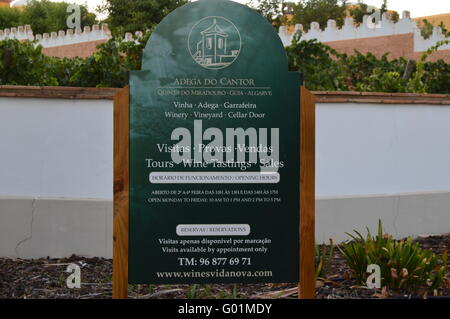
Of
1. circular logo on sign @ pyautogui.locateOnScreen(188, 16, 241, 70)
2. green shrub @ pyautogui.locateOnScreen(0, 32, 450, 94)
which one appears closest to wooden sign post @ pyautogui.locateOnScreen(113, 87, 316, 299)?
circular logo on sign @ pyautogui.locateOnScreen(188, 16, 241, 70)

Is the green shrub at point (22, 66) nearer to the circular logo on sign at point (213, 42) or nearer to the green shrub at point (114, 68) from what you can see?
the green shrub at point (114, 68)

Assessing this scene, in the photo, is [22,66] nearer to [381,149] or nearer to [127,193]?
[381,149]

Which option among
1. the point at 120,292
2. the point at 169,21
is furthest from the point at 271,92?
the point at 120,292

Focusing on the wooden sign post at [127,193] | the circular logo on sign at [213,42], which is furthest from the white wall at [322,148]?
the circular logo on sign at [213,42]

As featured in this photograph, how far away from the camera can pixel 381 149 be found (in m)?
8.85

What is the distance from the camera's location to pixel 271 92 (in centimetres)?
493

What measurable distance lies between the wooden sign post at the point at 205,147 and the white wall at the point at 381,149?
11.6 feet

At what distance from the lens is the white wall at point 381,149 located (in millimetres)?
8500

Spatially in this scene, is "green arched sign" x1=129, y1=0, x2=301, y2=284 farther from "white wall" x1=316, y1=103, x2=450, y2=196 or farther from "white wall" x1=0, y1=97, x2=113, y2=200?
"white wall" x1=316, y1=103, x2=450, y2=196

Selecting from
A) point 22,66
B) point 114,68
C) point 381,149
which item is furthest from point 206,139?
point 22,66

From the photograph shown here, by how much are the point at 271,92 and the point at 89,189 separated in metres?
3.38

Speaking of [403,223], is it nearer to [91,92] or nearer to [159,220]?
[91,92]

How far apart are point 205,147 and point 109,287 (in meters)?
2.38

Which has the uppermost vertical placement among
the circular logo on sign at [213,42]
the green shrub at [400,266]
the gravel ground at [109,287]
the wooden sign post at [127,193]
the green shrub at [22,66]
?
the green shrub at [22,66]
